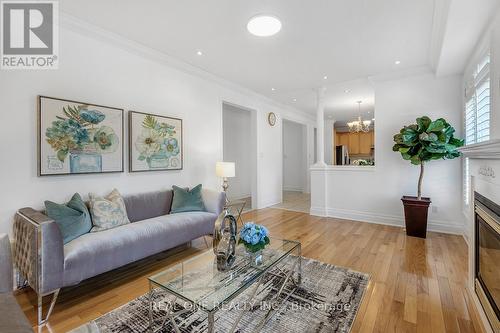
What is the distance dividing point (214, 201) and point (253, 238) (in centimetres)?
155

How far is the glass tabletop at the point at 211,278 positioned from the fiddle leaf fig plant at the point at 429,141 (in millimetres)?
2677

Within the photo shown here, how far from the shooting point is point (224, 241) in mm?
1827

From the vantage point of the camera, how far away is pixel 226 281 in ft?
5.22

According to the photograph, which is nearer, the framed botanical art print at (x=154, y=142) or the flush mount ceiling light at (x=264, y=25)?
the flush mount ceiling light at (x=264, y=25)

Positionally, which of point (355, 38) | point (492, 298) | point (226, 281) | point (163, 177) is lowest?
point (492, 298)

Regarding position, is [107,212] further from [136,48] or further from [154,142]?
[136,48]

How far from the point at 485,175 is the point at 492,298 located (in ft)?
2.67

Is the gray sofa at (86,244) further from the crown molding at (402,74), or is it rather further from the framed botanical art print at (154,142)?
the crown molding at (402,74)

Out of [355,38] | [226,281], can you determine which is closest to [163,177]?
[226,281]

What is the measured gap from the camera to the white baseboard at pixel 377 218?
3.71m

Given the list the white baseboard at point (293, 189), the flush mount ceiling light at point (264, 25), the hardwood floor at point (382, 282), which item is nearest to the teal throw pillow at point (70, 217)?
the hardwood floor at point (382, 282)

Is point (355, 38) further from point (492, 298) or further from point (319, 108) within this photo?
point (492, 298)

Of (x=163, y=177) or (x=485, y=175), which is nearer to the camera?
(x=485, y=175)

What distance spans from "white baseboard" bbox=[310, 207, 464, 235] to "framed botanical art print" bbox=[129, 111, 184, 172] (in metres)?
3.04
